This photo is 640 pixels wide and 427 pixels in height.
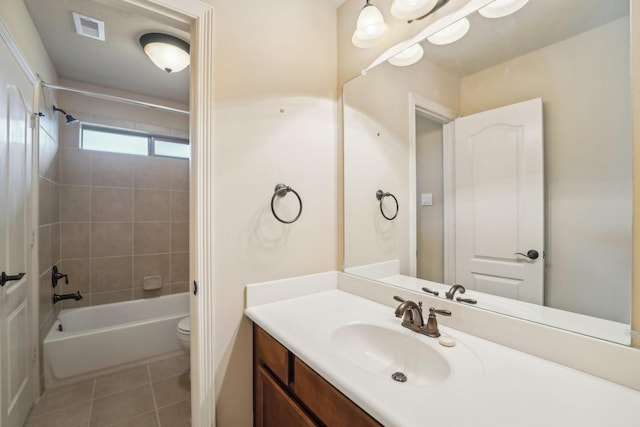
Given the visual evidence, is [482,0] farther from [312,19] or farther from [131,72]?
[131,72]

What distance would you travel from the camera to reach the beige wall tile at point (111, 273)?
2520 mm

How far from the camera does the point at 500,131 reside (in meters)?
0.97

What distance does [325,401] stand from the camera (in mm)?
745

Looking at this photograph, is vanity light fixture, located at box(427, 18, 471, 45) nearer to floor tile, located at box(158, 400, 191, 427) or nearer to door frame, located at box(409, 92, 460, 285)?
door frame, located at box(409, 92, 460, 285)

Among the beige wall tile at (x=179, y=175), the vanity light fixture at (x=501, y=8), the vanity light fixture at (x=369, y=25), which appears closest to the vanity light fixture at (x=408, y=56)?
the vanity light fixture at (x=369, y=25)

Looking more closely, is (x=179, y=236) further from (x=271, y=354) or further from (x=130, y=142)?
(x=271, y=354)

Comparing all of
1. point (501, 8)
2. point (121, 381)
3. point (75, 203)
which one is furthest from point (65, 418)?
point (501, 8)

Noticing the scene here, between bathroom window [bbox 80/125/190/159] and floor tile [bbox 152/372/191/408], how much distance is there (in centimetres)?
217

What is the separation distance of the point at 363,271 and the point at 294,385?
2.20 feet

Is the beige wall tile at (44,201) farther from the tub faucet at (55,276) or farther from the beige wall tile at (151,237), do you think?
the beige wall tile at (151,237)

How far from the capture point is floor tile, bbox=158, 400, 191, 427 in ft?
5.26

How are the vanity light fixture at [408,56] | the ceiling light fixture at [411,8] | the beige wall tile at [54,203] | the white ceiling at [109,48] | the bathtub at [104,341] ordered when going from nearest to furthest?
the ceiling light fixture at [411,8], the vanity light fixture at [408,56], the white ceiling at [109,48], the bathtub at [104,341], the beige wall tile at [54,203]

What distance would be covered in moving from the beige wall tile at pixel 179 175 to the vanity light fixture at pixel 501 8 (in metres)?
2.96

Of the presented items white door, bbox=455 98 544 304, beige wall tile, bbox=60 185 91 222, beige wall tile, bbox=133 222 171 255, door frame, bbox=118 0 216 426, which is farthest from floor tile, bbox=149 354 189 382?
white door, bbox=455 98 544 304
